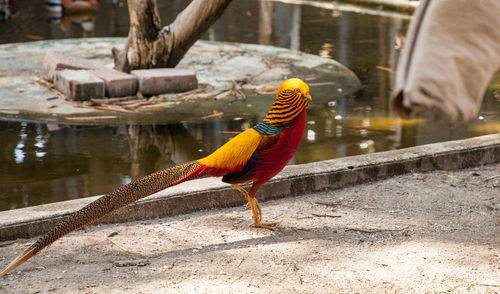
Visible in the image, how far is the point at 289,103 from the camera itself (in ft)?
9.29

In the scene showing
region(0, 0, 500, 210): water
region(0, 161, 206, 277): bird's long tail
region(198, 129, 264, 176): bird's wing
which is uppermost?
region(198, 129, 264, 176): bird's wing

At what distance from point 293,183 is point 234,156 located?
0.87m

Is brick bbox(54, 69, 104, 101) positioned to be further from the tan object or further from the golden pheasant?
the tan object

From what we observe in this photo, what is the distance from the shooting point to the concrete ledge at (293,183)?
307cm

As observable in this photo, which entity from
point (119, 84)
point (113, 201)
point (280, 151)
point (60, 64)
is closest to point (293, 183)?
point (280, 151)

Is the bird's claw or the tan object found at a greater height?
the tan object

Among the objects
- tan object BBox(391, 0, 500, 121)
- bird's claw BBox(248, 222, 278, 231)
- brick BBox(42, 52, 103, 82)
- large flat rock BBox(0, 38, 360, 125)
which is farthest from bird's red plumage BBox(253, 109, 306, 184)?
brick BBox(42, 52, 103, 82)

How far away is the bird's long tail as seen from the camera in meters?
2.46

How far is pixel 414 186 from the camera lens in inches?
149

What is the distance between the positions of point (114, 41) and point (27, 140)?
4.58 m

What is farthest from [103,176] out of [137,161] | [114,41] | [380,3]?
[380,3]

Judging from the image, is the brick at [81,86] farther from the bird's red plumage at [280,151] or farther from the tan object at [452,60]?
the tan object at [452,60]

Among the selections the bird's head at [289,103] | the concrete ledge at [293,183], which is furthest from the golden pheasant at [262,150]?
the concrete ledge at [293,183]

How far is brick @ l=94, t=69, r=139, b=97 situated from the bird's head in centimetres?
372
